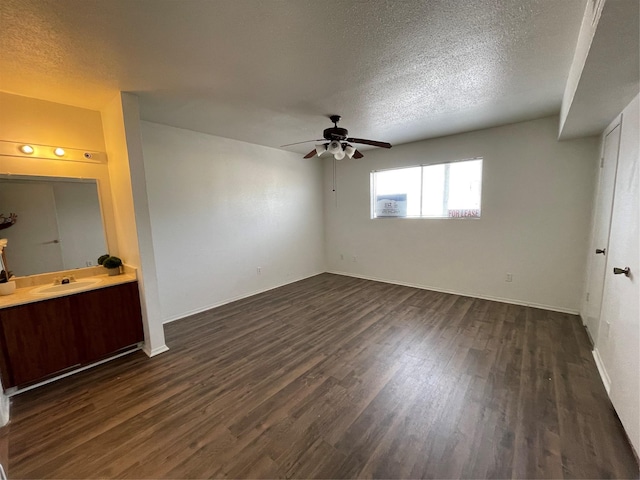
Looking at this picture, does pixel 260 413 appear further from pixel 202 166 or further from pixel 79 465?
pixel 202 166

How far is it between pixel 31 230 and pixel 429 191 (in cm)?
524

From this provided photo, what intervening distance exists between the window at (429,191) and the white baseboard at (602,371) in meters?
2.18

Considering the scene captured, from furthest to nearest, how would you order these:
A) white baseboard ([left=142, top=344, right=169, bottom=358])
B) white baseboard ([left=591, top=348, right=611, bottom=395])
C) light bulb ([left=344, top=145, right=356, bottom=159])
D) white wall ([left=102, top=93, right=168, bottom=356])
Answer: light bulb ([left=344, top=145, right=356, bottom=159])
white baseboard ([left=142, top=344, right=169, bottom=358])
white wall ([left=102, top=93, right=168, bottom=356])
white baseboard ([left=591, top=348, right=611, bottom=395])

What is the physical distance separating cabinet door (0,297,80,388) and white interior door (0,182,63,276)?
24.1 inches

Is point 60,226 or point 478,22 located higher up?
point 478,22

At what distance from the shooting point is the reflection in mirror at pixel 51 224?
8.03 feet

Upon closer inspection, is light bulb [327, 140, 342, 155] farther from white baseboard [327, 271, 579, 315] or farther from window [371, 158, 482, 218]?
white baseboard [327, 271, 579, 315]

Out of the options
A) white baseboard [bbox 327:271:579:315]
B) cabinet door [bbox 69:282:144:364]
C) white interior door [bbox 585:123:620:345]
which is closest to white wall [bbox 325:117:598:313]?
white baseboard [bbox 327:271:579:315]

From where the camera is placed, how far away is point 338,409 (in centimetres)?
193

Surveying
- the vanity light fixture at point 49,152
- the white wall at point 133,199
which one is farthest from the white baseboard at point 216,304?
the vanity light fixture at point 49,152

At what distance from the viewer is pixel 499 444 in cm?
162

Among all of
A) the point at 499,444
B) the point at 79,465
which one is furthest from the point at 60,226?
the point at 499,444

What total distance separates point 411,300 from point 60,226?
458 cm

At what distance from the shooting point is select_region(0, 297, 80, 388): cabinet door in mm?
2107
